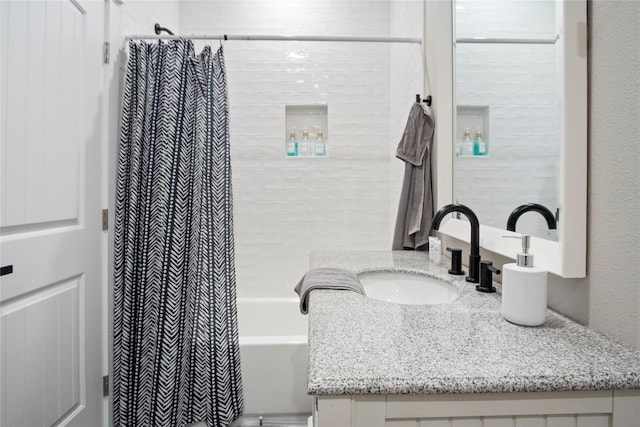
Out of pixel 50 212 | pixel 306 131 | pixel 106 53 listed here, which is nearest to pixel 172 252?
pixel 50 212

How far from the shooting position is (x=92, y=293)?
1426 millimetres

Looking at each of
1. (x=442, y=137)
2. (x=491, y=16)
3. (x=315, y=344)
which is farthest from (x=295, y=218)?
(x=315, y=344)

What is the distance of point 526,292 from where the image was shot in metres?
0.64

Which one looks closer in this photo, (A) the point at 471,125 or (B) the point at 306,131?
(A) the point at 471,125

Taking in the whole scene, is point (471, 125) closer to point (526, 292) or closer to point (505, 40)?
point (505, 40)

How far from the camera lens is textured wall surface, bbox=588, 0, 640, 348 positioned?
532mm

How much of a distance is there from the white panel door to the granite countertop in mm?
1038

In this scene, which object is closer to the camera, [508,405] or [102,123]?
[508,405]

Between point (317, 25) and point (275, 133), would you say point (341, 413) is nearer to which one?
point (275, 133)

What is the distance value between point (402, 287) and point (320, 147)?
4.83ft

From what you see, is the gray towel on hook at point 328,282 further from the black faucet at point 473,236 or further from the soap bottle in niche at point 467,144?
the soap bottle in niche at point 467,144

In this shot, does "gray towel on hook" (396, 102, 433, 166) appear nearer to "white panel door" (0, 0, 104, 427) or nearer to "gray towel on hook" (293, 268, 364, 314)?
"gray towel on hook" (293, 268, 364, 314)

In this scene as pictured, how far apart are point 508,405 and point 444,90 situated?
117 cm

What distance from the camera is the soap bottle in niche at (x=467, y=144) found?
1158mm
